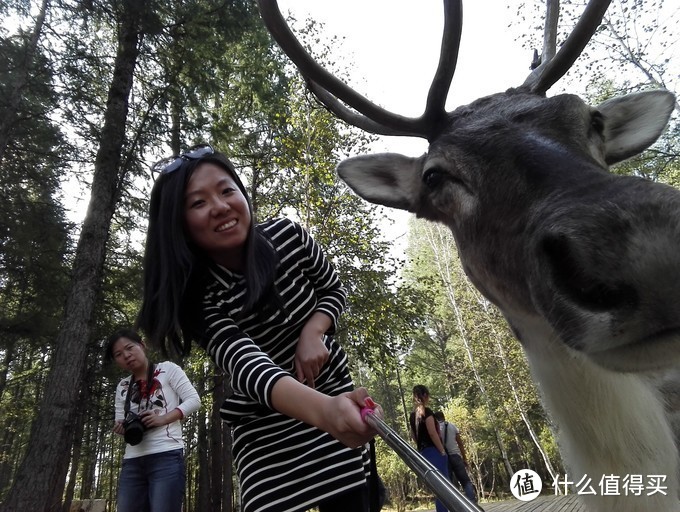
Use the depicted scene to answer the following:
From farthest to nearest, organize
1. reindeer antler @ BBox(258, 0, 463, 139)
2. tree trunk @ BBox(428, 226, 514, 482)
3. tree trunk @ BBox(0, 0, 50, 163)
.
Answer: tree trunk @ BBox(428, 226, 514, 482) → tree trunk @ BBox(0, 0, 50, 163) → reindeer antler @ BBox(258, 0, 463, 139)

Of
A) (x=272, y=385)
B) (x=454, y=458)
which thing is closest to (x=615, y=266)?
(x=272, y=385)

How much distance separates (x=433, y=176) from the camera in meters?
2.57

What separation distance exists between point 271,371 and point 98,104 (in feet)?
29.9

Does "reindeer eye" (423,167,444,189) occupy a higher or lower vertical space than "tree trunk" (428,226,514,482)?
lower

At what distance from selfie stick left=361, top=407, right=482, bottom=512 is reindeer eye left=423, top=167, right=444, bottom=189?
5.26ft

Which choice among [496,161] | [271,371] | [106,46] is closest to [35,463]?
[271,371]

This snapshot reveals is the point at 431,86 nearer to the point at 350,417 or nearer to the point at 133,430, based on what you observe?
the point at 350,417

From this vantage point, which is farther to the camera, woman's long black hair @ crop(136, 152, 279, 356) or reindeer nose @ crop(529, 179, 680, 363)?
woman's long black hair @ crop(136, 152, 279, 356)

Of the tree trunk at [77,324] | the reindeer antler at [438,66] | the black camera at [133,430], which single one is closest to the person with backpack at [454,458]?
the black camera at [133,430]

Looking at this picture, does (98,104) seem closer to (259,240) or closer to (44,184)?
(44,184)

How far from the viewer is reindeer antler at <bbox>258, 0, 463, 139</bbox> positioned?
2.79 meters

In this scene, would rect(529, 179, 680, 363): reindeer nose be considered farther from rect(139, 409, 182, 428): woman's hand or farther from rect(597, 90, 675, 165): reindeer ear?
rect(139, 409, 182, 428): woman's hand

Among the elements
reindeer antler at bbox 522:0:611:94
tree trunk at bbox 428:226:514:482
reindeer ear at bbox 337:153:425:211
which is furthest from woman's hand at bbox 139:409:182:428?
tree trunk at bbox 428:226:514:482

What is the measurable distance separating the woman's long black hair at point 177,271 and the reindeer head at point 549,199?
104 centimetres
